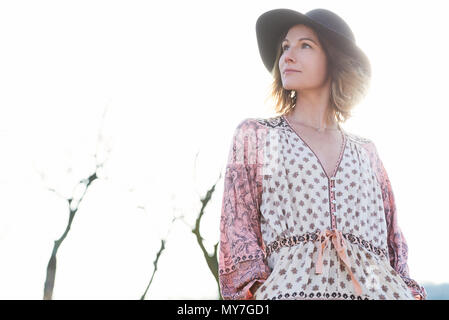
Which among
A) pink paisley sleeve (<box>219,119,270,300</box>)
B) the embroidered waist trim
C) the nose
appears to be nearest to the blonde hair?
the nose

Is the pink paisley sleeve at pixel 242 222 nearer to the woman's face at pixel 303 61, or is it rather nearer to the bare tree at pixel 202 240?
the woman's face at pixel 303 61

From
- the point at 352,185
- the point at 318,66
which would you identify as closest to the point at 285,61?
the point at 318,66

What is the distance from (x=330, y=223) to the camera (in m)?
2.98

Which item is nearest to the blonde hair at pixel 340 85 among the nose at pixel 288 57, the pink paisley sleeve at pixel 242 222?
the nose at pixel 288 57

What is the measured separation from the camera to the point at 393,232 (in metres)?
3.44

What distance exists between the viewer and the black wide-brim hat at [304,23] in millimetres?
3438

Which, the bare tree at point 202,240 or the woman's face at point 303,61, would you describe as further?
the bare tree at point 202,240

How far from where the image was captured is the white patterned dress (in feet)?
9.27

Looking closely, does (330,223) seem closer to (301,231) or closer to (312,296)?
(301,231)

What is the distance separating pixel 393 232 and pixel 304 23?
1.23 meters

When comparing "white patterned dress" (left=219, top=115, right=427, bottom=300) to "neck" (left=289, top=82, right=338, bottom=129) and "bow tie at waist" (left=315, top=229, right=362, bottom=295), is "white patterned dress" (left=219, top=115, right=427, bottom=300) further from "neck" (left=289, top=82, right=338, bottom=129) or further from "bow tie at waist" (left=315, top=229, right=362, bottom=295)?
"neck" (left=289, top=82, right=338, bottom=129)

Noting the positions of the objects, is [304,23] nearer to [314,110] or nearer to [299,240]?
[314,110]

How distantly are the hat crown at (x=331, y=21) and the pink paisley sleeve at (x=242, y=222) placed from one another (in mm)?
670

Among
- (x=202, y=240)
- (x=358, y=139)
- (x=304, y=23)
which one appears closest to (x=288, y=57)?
(x=304, y=23)
